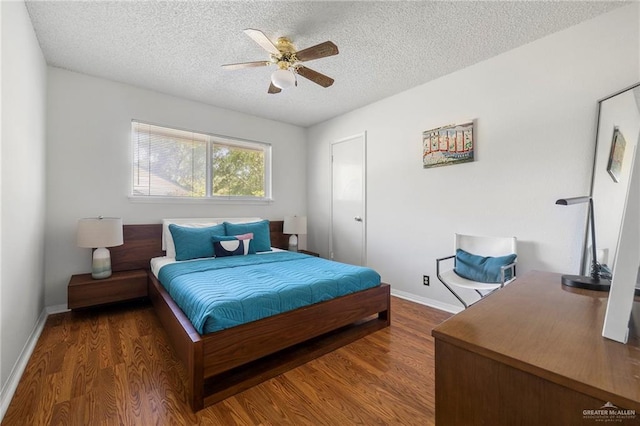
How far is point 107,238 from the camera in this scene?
104 inches

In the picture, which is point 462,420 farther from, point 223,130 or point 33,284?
point 223,130

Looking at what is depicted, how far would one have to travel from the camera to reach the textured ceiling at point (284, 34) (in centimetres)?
192

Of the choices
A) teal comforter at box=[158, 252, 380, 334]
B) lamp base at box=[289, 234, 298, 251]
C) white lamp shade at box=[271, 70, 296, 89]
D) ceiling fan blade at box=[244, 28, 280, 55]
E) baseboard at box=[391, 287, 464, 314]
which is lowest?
baseboard at box=[391, 287, 464, 314]

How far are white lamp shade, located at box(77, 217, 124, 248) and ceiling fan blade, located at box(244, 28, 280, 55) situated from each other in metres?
2.23

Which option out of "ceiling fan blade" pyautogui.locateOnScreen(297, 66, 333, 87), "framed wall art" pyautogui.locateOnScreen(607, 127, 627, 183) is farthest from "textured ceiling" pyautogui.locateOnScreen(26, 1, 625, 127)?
"framed wall art" pyautogui.locateOnScreen(607, 127, 627, 183)

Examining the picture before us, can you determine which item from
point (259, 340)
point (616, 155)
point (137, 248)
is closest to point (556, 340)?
point (259, 340)

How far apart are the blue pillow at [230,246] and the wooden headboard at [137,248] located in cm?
74

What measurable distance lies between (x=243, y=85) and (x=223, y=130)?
3.01 ft

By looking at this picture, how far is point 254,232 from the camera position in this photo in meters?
3.52

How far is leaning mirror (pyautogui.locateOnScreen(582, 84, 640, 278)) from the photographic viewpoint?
4.83 feet

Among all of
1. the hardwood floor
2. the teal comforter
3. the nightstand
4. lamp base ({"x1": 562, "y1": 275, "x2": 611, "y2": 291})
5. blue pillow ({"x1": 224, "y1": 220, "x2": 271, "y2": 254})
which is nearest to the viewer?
lamp base ({"x1": 562, "y1": 275, "x2": 611, "y2": 291})

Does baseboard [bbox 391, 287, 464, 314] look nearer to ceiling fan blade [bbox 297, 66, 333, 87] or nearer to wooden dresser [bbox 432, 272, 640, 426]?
wooden dresser [bbox 432, 272, 640, 426]

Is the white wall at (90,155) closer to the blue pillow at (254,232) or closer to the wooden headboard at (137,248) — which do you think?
the wooden headboard at (137,248)

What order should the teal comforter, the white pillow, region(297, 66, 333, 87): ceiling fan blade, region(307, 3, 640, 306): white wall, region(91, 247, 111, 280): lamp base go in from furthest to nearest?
1. the white pillow
2. region(91, 247, 111, 280): lamp base
3. region(297, 66, 333, 87): ceiling fan blade
4. region(307, 3, 640, 306): white wall
5. the teal comforter
